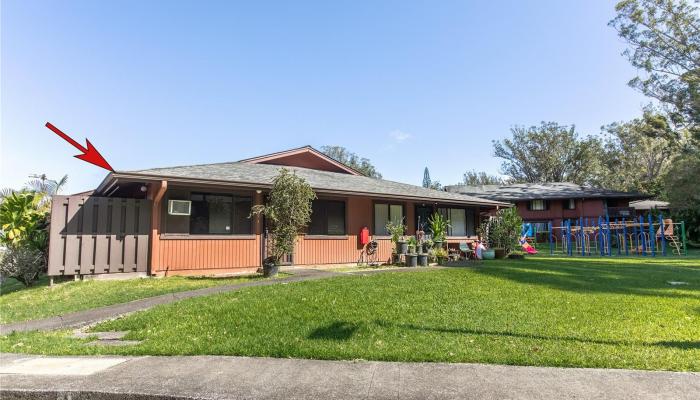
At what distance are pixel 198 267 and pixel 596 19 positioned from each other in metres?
16.1

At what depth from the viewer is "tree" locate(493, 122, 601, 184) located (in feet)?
158

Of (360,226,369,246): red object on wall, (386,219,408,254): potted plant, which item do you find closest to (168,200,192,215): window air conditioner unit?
(360,226,369,246): red object on wall

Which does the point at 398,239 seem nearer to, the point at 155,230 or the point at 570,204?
the point at 155,230

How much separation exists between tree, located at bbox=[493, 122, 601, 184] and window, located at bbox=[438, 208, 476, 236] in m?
37.9

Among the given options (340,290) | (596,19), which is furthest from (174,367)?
(596,19)

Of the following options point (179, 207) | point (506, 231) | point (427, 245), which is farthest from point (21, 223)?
point (506, 231)

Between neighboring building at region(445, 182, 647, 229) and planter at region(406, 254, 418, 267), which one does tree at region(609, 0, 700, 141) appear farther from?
planter at region(406, 254, 418, 267)

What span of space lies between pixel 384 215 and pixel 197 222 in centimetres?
692

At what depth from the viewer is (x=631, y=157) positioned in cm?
4703

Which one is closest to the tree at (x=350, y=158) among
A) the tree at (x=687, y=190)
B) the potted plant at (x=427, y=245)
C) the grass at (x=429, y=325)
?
the tree at (x=687, y=190)

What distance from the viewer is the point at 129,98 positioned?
1338cm

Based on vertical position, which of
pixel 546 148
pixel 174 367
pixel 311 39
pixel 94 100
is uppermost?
pixel 546 148

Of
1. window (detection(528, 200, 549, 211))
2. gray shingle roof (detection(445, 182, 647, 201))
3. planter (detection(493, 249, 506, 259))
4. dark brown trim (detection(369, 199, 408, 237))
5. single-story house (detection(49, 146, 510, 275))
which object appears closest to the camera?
single-story house (detection(49, 146, 510, 275))

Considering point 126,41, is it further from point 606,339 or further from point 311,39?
point 606,339
